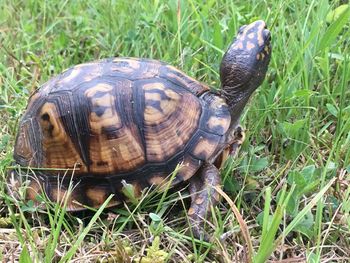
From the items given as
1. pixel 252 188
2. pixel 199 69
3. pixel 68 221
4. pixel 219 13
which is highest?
pixel 219 13

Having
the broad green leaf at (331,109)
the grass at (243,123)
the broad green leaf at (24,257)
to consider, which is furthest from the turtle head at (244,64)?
the broad green leaf at (24,257)

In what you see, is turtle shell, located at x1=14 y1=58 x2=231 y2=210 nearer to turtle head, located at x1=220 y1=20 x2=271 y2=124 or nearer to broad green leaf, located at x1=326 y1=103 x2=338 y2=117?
turtle head, located at x1=220 y1=20 x2=271 y2=124

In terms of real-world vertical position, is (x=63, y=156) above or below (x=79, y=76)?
below

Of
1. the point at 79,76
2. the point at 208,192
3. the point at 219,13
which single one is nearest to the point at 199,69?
the point at 219,13

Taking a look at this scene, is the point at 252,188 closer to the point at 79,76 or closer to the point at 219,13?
the point at 79,76

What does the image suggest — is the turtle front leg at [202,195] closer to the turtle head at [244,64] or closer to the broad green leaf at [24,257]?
the turtle head at [244,64]

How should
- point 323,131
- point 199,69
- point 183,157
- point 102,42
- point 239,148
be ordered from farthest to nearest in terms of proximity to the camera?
1. point 102,42
2. point 199,69
3. point 323,131
4. point 239,148
5. point 183,157

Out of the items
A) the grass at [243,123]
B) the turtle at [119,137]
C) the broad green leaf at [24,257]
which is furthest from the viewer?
the turtle at [119,137]

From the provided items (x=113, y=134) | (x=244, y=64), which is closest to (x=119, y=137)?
(x=113, y=134)
